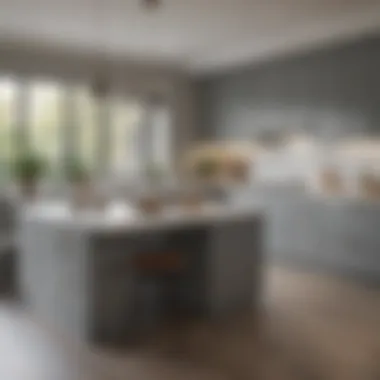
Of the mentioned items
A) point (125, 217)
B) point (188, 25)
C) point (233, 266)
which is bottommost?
point (233, 266)

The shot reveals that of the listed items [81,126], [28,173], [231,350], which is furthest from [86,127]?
[231,350]

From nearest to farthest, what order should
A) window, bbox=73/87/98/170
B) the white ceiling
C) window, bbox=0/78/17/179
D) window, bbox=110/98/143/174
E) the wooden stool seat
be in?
the wooden stool seat < the white ceiling < window, bbox=0/78/17/179 < window, bbox=73/87/98/170 < window, bbox=110/98/143/174

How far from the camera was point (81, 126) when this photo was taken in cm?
684

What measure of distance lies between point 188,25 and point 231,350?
3.57 m

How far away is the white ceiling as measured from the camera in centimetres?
459

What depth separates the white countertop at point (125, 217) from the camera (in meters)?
3.54

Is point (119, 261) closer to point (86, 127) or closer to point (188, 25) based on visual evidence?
point (188, 25)

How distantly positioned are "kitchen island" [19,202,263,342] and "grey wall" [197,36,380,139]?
7.24 ft

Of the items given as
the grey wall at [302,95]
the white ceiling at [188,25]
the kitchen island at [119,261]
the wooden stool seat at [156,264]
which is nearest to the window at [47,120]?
the white ceiling at [188,25]

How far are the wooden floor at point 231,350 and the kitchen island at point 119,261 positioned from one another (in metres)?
0.22

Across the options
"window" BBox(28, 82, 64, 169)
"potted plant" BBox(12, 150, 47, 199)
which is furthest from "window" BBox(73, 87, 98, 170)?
"potted plant" BBox(12, 150, 47, 199)

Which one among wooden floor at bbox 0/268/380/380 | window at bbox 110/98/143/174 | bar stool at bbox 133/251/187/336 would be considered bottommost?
wooden floor at bbox 0/268/380/380

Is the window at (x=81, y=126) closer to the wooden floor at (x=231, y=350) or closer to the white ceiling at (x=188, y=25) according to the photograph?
the white ceiling at (x=188, y=25)

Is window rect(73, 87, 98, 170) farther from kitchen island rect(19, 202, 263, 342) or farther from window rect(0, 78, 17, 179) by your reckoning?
kitchen island rect(19, 202, 263, 342)
